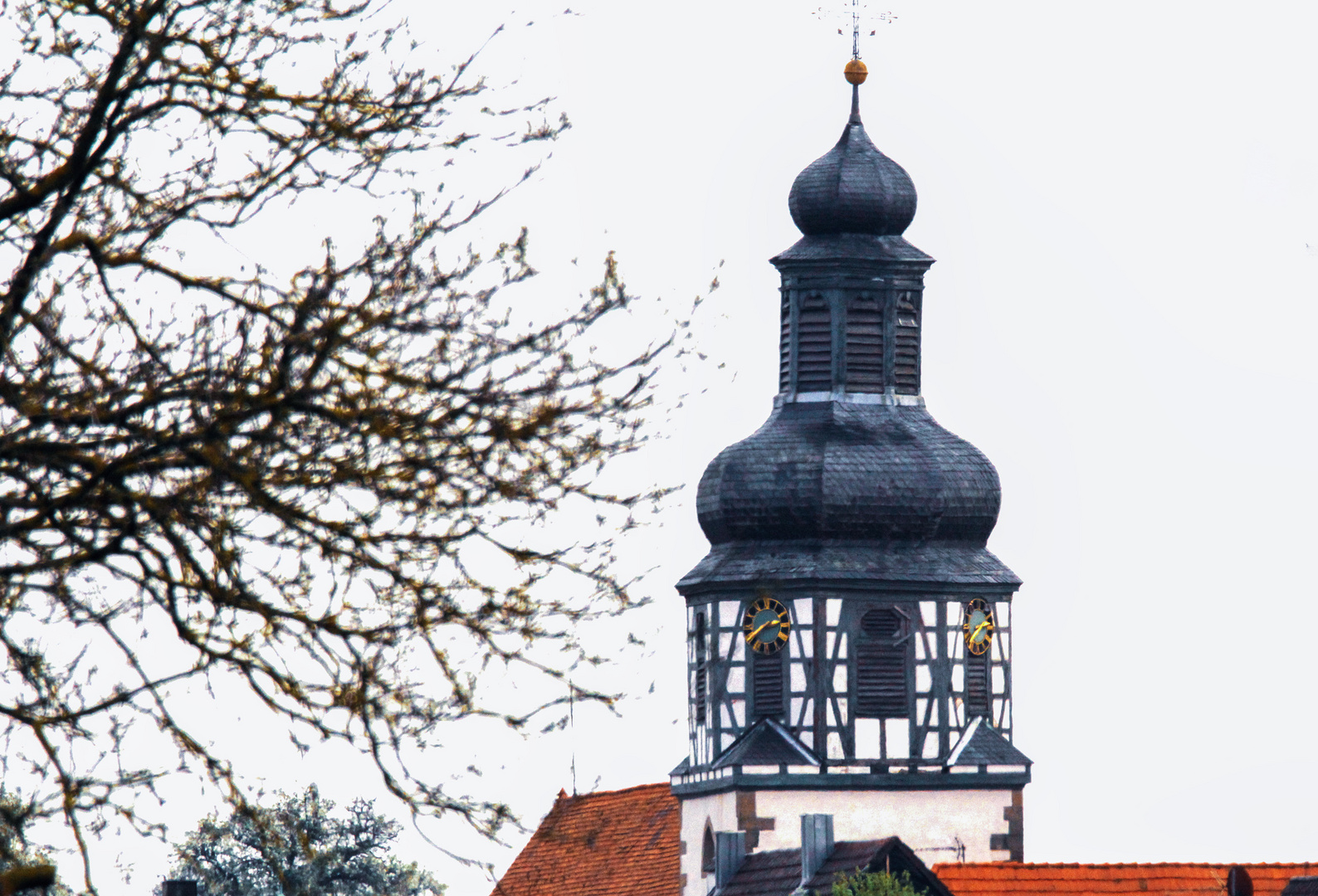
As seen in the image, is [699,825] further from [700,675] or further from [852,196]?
[852,196]

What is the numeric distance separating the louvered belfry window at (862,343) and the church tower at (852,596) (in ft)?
0.07

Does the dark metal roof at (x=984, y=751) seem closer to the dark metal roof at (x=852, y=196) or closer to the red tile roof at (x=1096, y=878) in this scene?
the red tile roof at (x=1096, y=878)

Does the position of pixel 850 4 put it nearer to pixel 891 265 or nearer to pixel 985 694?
pixel 891 265

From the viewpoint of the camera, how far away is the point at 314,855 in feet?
42.5

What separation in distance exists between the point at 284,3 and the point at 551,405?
6.69 ft

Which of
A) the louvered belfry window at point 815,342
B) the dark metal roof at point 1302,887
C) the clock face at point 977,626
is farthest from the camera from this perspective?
the louvered belfry window at point 815,342

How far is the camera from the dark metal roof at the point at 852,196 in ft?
151

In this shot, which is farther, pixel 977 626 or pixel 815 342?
pixel 815 342

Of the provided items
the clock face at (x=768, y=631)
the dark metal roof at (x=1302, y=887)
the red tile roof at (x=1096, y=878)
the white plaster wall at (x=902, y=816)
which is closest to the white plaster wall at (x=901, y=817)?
the white plaster wall at (x=902, y=816)

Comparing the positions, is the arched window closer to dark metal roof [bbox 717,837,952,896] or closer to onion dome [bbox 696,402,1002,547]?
dark metal roof [bbox 717,837,952,896]

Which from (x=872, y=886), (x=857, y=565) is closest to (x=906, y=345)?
(x=857, y=565)

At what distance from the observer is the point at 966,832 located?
146 ft

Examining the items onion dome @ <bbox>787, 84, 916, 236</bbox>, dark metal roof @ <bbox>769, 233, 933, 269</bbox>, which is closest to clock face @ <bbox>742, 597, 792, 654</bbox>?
dark metal roof @ <bbox>769, 233, 933, 269</bbox>

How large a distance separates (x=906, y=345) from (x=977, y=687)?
179 inches
